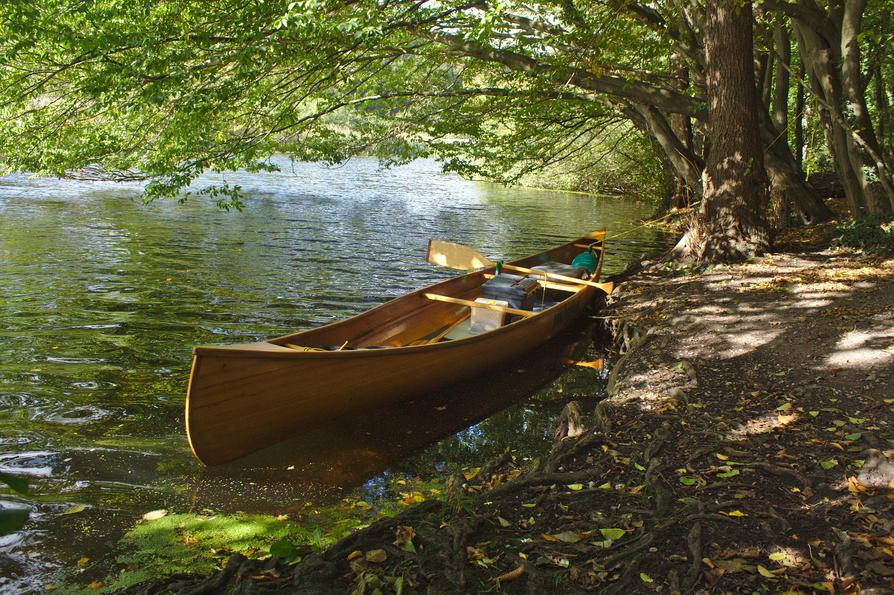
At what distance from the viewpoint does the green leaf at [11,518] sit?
1.04 meters

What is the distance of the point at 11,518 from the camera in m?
1.04

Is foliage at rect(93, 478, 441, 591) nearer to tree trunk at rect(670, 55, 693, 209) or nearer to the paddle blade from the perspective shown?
the paddle blade

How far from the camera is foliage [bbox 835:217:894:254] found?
9445mm

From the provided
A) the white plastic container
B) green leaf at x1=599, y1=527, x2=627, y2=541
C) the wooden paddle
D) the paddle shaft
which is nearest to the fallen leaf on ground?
green leaf at x1=599, y1=527, x2=627, y2=541

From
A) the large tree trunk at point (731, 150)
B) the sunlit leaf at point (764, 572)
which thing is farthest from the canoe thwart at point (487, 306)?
the sunlit leaf at point (764, 572)

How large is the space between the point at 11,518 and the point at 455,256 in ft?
31.8

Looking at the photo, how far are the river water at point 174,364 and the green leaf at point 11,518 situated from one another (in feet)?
10.3

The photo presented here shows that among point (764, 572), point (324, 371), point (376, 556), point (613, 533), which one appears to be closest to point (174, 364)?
point (324, 371)

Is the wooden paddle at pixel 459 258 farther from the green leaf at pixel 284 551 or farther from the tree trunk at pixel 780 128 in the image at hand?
the green leaf at pixel 284 551

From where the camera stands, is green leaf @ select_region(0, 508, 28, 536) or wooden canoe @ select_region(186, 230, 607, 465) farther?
wooden canoe @ select_region(186, 230, 607, 465)

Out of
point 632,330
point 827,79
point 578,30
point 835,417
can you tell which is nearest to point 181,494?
point 835,417

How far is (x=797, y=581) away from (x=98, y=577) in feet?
11.4

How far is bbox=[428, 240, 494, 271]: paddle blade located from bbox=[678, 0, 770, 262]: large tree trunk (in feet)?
11.0

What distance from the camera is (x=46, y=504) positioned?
177 inches
